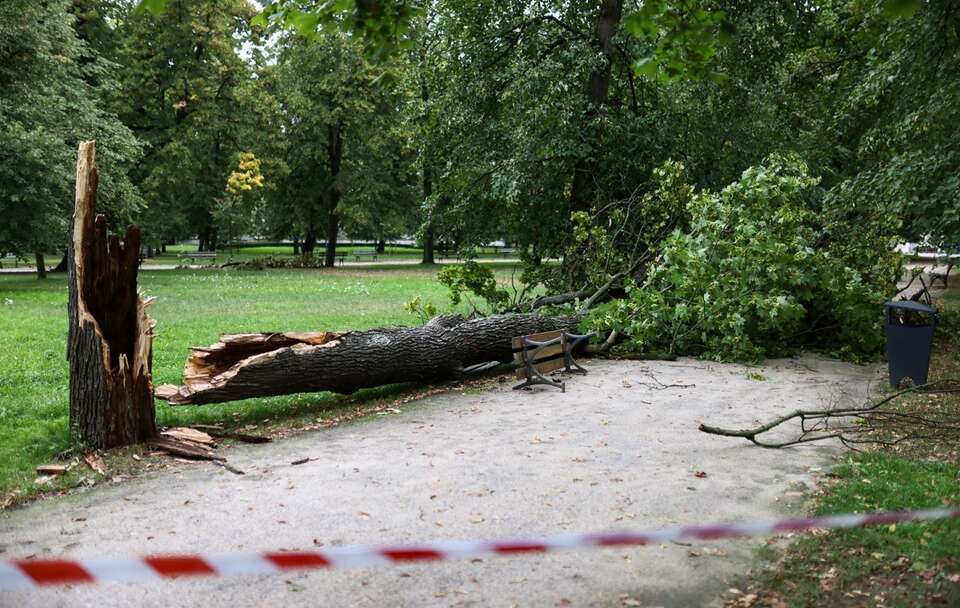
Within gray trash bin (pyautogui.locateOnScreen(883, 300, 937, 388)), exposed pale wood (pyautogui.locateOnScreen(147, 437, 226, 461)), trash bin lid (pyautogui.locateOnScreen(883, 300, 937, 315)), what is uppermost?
trash bin lid (pyautogui.locateOnScreen(883, 300, 937, 315))

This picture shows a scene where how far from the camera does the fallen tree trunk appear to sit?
7.61 metres

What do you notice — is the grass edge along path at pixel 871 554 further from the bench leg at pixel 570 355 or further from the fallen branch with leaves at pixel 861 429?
the bench leg at pixel 570 355

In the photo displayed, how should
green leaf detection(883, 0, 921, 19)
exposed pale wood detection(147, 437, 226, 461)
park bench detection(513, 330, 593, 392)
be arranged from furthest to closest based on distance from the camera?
park bench detection(513, 330, 593, 392) → exposed pale wood detection(147, 437, 226, 461) → green leaf detection(883, 0, 921, 19)

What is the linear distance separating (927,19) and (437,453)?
10.5m

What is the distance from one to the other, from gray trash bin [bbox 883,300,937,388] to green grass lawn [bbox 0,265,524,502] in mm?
6363

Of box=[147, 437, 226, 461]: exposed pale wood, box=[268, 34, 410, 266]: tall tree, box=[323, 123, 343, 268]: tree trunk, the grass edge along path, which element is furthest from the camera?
box=[323, 123, 343, 268]: tree trunk

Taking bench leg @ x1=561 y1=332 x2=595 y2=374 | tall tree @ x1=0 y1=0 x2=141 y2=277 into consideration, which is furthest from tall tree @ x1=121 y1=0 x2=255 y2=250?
bench leg @ x1=561 y1=332 x2=595 y2=374

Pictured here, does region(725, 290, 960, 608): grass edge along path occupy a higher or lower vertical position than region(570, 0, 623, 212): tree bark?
lower

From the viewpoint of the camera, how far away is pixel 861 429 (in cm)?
712

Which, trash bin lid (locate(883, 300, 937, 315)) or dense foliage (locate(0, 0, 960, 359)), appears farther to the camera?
dense foliage (locate(0, 0, 960, 359))

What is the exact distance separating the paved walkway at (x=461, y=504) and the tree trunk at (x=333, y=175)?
31680 mm

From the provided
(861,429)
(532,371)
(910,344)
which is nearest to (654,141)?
(532,371)

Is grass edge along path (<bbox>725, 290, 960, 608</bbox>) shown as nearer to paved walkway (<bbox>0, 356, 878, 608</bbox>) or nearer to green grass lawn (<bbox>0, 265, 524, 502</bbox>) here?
paved walkway (<bbox>0, 356, 878, 608</bbox>)

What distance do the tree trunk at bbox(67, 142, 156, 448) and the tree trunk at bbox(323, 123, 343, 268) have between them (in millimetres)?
32313
